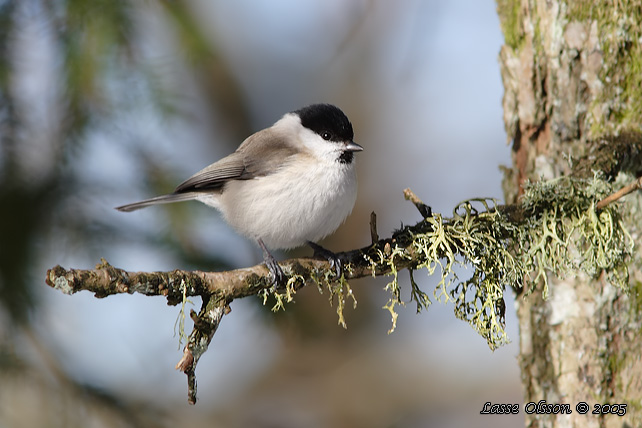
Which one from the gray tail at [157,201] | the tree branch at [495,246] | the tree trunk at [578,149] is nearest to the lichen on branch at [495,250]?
the tree branch at [495,246]

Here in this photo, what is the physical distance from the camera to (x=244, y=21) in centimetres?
536

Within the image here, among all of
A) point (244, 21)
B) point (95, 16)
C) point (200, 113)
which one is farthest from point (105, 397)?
point (244, 21)

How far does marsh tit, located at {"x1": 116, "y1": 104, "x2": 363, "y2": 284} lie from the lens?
8.26ft

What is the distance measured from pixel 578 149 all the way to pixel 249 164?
1431 mm

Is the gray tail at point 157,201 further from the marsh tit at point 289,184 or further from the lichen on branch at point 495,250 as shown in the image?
the lichen on branch at point 495,250

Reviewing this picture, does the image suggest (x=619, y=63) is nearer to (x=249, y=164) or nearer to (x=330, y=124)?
(x=330, y=124)

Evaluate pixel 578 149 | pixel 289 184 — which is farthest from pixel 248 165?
pixel 578 149

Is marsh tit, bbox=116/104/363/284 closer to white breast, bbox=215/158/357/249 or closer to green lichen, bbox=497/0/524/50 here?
white breast, bbox=215/158/357/249

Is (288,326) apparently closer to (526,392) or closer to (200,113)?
(526,392)

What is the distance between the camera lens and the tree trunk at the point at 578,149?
2.23 m

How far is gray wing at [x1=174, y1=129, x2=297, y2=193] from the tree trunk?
42.2 inches

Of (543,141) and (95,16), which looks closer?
(95,16)

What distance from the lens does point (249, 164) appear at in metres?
2.80

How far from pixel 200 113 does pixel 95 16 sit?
7.91 feet
